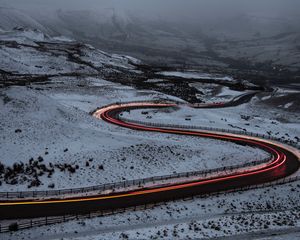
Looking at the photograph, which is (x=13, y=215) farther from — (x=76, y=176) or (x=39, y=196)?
(x=76, y=176)

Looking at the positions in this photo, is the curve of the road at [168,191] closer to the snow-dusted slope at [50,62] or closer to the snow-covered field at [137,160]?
the snow-covered field at [137,160]

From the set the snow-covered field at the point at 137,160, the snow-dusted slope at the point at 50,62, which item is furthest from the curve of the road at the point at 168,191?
the snow-dusted slope at the point at 50,62

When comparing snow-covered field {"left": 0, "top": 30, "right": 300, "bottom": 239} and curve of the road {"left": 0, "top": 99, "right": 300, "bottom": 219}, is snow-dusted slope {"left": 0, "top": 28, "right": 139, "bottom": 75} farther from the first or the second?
curve of the road {"left": 0, "top": 99, "right": 300, "bottom": 219}

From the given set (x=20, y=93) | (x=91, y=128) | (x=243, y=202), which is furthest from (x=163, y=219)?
(x=20, y=93)

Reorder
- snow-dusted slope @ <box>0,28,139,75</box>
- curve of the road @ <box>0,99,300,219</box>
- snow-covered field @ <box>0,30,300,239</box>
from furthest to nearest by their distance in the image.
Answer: snow-dusted slope @ <box>0,28,139,75</box> < curve of the road @ <box>0,99,300,219</box> < snow-covered field @ <box>0,30,300,239</box>

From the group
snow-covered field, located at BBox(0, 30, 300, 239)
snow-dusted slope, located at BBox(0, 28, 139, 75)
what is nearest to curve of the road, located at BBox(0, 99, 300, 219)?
snow-covered field, located at BBox(0, 30, 300, 239)

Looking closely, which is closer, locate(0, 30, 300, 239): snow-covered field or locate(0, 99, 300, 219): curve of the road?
locate(0, 30, 300, 239): snow-covered field

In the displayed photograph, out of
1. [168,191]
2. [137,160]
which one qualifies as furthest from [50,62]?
[168,191]

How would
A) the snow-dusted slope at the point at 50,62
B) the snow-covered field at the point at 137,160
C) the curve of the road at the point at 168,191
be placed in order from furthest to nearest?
the snow-dusted slope at the point at 50,62, the curve of the road at the point at 168,191, the snow-covered field at the point at 137,160

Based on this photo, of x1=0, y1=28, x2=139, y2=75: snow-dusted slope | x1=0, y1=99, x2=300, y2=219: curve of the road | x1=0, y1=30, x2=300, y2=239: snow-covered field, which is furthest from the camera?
x1=0, y1=28, x2=139, y2=75: snow-dusted slope
